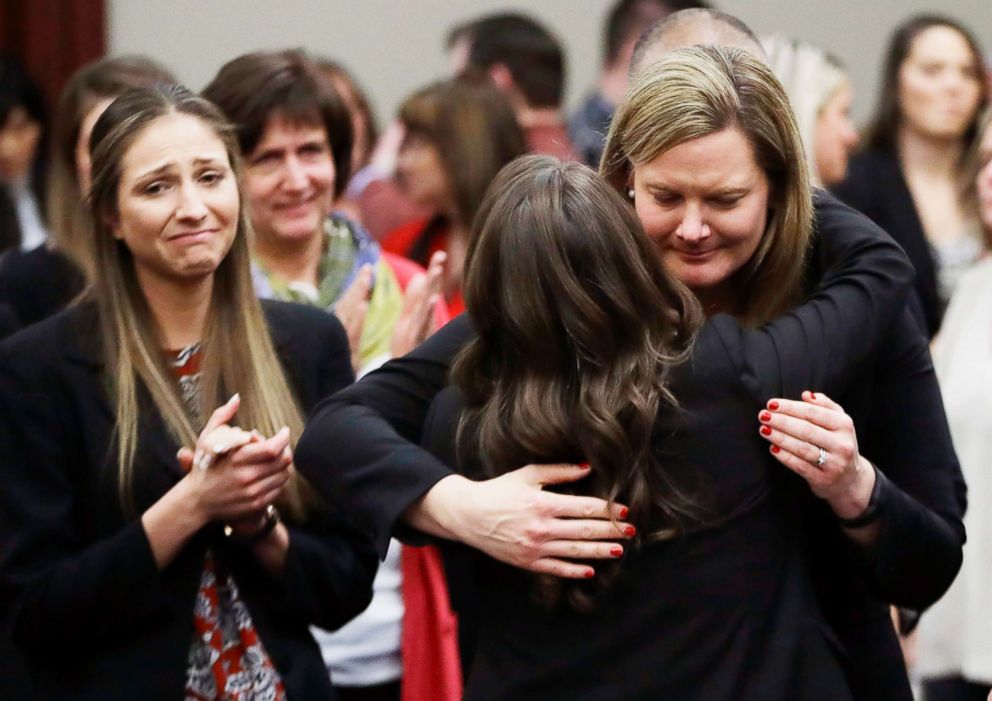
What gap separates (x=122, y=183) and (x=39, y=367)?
0.36 meters

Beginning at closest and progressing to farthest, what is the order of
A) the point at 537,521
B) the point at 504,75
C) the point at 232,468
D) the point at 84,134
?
the point at 537,521 < the point at 232,468 < the point at 84,134 < the point at 504,75

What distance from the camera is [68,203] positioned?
380 centimetres

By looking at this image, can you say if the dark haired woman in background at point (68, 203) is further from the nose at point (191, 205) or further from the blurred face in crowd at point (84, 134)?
the nose at point (191, 205)

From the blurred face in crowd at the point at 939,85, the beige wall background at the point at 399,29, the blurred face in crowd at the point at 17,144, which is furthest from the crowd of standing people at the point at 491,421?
the beige wall background at the point at 399,29

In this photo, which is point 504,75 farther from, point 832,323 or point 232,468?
point 832,323

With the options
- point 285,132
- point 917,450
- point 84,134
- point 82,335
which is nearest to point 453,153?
point 285,132

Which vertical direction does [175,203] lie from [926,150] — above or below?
above

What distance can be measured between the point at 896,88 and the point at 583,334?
3.61m

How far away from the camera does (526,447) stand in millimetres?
2223

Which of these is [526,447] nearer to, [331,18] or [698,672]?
[698,672]

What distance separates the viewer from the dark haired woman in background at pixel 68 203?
3596mm

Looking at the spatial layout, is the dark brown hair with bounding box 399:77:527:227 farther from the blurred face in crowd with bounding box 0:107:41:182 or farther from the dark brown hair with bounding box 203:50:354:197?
the blurred face in crowd with bounding box 0:107:41:182

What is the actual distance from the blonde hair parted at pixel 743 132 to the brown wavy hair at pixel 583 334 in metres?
0.18

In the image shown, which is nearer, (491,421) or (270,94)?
(491,421)
